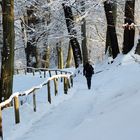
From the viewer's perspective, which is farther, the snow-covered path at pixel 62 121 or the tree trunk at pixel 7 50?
the tree trunk at pixel 7 50

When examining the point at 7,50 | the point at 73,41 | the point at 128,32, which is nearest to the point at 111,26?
the point at 128,32

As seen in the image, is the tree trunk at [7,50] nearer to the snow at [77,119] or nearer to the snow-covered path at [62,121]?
the snow at [77,119]

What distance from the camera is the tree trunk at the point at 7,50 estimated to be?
14.7 metres

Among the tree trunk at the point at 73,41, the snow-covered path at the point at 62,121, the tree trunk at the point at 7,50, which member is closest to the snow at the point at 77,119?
the snow-covered path at the point at 62,121

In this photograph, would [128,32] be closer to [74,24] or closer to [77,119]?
[74,24]

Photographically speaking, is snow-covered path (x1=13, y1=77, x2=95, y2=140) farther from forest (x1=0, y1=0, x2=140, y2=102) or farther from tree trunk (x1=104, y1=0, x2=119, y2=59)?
tree trunk (x1=104, y1=0, x2=119, y2=59)

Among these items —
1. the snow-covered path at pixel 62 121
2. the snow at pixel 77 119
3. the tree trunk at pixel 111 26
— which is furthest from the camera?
the tree trunk at pixel 111 26

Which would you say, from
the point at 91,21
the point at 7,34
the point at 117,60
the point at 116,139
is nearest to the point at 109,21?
the point at 117,60

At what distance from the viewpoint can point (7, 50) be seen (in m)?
14.9

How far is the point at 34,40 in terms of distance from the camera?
36.7m

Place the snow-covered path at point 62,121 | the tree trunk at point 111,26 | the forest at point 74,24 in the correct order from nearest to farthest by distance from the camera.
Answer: the snow-covered path at point 62,121, the forest at point 74,24, the tree trunk at point 111,26

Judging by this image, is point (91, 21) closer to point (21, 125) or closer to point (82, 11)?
point (82, 11)

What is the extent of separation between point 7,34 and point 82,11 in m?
16.8

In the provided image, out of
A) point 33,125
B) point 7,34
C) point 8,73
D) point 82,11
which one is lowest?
point 33,125
